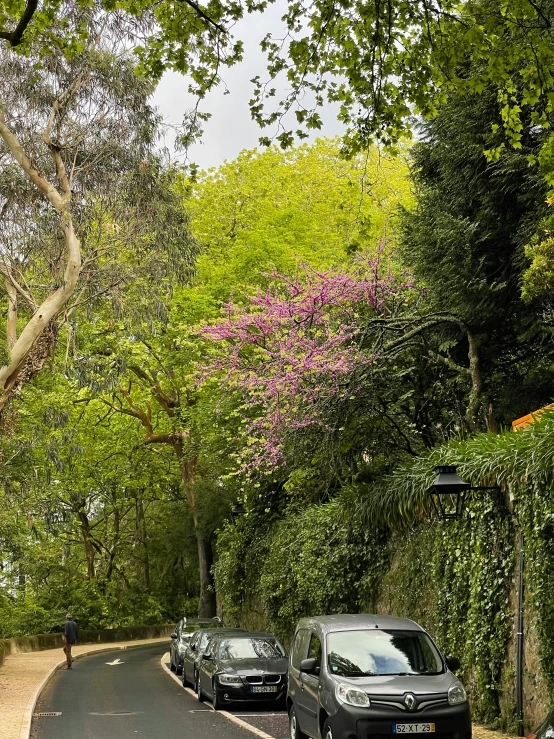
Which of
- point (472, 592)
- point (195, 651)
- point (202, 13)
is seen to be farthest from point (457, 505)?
→ point (195, 651)

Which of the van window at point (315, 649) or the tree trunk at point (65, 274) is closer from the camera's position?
the van window at point (315, 649)

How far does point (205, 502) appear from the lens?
3394cm

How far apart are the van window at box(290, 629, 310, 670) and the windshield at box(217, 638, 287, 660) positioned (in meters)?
4.82

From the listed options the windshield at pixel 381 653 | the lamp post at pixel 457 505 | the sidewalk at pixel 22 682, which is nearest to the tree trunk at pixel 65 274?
the sidewalk at pixel 22 682

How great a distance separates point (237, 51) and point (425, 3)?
2.28 m

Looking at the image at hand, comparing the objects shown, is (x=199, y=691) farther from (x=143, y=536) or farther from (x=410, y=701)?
(x=143, y=536)

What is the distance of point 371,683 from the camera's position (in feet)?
31.8

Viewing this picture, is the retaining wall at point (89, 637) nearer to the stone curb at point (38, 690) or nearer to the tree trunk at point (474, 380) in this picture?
the stone curb at point (38, 690)

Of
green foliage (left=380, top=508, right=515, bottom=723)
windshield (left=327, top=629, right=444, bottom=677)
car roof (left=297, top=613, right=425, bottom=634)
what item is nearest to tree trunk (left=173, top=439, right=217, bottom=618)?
green foliage (left=380, top=508, right=515, bottom=723)

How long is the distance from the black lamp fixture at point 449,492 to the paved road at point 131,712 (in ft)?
13.5

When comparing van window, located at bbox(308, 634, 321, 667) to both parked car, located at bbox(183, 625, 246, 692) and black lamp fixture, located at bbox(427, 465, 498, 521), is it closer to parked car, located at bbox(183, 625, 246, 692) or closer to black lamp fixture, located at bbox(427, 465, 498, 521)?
black lamp fixture, located at bbox(427, 465, 498, 521)

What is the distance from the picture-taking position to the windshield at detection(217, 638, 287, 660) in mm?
16562

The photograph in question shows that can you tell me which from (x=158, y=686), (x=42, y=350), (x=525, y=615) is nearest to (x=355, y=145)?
(x=525, y=615)

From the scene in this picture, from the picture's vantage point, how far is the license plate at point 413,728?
9281mm
